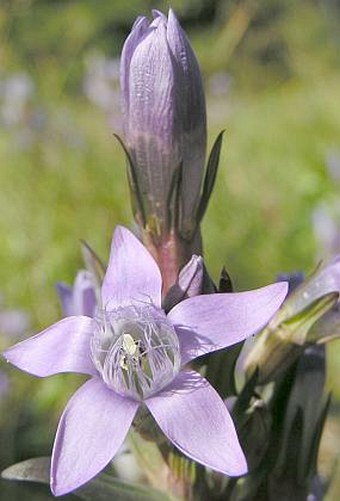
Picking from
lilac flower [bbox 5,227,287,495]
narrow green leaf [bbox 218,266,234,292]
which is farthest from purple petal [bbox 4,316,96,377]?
narrow green leaf [bbox 218,266,234,292]

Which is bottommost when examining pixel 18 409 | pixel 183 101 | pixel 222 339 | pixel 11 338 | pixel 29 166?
pixel 18 409

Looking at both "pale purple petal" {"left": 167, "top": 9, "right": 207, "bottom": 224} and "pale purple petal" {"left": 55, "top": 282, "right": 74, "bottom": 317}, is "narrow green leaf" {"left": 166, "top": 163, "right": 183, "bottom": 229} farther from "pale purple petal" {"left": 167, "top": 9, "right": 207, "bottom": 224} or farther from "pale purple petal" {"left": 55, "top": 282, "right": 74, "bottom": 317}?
"pale purple petal" {"left": 55, "top": 282, "right": 74, "bottom": 317}

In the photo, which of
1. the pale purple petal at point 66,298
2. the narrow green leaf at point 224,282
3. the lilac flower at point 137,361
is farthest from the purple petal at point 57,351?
the pale purple petal at point 66,298

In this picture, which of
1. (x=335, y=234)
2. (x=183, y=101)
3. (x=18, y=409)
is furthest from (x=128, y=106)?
(x=18, y=409)

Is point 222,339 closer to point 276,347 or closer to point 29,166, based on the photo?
point 276,347

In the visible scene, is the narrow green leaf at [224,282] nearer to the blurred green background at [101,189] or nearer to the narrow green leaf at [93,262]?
the narrow green leaf at [93,262]

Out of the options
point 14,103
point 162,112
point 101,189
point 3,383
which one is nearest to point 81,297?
point 162,112
